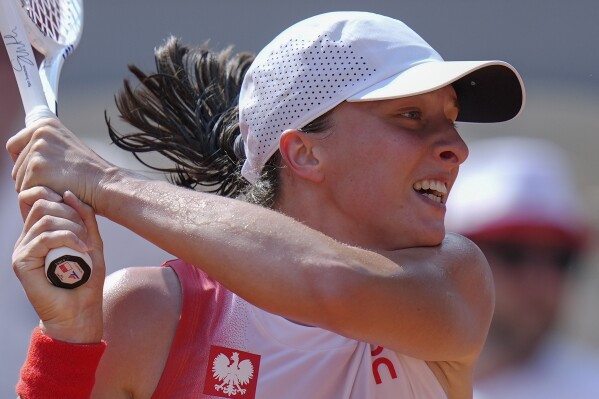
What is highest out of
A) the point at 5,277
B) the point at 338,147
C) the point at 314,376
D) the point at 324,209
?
the point at 338,147

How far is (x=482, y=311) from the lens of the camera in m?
2.23

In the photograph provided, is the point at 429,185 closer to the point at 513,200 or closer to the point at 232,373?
the point at 232,373

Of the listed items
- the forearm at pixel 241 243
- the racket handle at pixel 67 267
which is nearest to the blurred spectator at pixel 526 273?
the forearm at pixel 241 243

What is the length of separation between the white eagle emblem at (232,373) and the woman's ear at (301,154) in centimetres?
41

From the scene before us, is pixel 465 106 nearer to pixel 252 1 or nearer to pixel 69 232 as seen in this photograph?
pixel 69 232

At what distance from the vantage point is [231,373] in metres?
2.16

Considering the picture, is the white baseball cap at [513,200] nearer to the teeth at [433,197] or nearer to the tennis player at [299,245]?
the tennis player at [299,245]

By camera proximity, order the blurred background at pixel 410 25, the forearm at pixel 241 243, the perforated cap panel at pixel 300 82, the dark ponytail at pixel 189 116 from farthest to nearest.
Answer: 1. the blurred background at pixel 410 25
2. the dark ponytail at pixel 189 116
3. the perforated cap panel at pixel 300 82
4. the forearm at pixel 241 243

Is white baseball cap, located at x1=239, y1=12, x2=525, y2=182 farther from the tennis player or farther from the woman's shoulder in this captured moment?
the woman's shoulder

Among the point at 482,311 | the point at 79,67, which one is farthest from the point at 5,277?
the point at 79,67

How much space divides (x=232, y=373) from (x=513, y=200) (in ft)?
5.32

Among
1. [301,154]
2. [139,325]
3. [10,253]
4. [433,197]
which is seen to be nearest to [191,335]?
[139,325]

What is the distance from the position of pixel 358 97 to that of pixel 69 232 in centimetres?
64

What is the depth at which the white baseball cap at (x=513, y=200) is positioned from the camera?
3.47 m
